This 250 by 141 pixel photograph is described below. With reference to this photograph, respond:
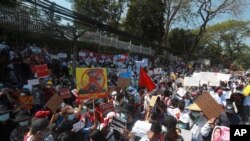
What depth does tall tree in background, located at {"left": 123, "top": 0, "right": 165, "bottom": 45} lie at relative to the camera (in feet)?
128

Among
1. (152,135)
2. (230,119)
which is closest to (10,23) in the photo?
(230,119)

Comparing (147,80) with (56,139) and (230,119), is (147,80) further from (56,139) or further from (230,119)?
(56,139)

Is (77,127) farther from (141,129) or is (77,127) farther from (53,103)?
(53,103)

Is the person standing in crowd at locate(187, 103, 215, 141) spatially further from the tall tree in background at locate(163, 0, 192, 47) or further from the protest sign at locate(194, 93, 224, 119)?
the tall tree in background at locate(163, 0, 192, 47)

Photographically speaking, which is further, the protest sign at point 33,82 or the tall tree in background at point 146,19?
the tall tree in background at point 146,19

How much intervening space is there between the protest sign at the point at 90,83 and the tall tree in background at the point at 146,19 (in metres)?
30.8

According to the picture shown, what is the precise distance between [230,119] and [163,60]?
33663 millimetres

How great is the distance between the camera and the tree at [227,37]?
227ft

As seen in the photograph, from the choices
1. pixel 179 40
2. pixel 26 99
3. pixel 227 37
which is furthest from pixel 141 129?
pixel 227 37

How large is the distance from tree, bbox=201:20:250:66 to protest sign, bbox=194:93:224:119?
63910 millimetres

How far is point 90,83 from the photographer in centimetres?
746

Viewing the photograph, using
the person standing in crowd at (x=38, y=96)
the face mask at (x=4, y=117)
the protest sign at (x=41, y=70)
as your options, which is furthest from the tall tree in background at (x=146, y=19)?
the face mask at (x=4, y=117)

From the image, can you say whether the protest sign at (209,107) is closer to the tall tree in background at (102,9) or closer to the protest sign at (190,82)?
the protest sign at (190,82)

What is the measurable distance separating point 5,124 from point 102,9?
25.5 m
